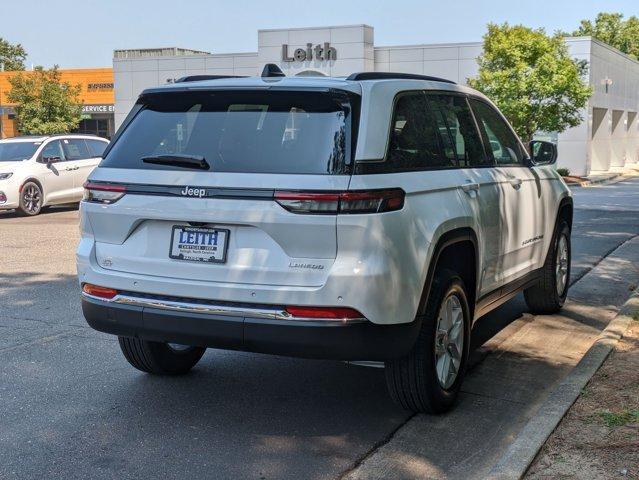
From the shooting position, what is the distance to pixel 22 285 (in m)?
9.22

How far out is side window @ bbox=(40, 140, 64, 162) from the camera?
18281mm

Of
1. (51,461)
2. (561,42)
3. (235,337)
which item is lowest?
(51,461)

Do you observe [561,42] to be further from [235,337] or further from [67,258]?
[235,337]

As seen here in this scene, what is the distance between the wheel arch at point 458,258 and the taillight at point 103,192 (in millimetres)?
1770

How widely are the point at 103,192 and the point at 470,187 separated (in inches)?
88.5

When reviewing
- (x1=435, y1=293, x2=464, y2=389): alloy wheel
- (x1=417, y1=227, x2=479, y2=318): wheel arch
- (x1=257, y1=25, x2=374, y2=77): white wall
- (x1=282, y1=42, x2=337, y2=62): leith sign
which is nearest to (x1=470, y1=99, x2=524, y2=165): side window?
(x1=417, y1=227, x2=479, y2=318): wheel arch

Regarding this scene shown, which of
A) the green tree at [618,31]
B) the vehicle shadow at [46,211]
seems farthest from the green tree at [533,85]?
the green tree at [618,31]

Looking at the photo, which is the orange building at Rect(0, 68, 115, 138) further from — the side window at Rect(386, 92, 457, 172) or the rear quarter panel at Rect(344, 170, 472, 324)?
the rear quarter panel at Rect(344, 170, 472, 324)

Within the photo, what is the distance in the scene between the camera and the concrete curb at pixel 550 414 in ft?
13.1

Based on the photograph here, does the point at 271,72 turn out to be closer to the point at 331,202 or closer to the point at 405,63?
the point at 331,202

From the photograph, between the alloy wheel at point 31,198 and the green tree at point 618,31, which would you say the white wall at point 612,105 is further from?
the green tree at point 618,31

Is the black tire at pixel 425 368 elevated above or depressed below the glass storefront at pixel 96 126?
below

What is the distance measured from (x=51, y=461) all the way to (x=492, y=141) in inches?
147

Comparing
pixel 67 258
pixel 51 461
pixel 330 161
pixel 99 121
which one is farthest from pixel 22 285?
pixel 99 121
